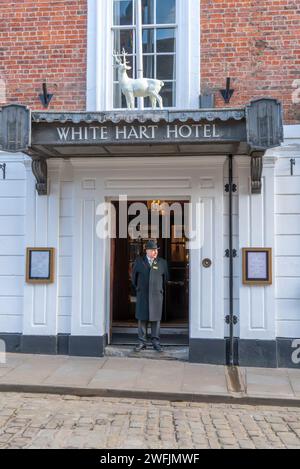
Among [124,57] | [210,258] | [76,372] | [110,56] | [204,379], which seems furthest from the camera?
[110,56]

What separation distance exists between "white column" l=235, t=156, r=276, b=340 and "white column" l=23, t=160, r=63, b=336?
304cm

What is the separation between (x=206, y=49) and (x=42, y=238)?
13.7ft

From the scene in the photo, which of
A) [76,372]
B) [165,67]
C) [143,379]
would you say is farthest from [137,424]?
[165,67]

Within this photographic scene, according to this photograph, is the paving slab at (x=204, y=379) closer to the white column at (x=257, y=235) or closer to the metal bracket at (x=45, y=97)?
the white column at (x=257, y=235)

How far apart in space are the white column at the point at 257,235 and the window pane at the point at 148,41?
8.46 feet

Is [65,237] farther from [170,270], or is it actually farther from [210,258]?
[170,270]

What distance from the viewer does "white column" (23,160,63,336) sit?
313 inches

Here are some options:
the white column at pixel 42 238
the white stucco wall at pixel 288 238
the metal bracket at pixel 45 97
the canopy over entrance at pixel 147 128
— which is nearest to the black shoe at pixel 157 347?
the white column at pixel 42 238

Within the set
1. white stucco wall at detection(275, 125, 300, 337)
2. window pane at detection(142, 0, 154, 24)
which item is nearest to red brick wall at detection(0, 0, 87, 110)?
window pane at detection(142, 0, 154, 24)

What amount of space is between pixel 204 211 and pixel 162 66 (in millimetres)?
2695

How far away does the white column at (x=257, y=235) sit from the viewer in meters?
7.52

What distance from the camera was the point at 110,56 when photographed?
8.27 meters
